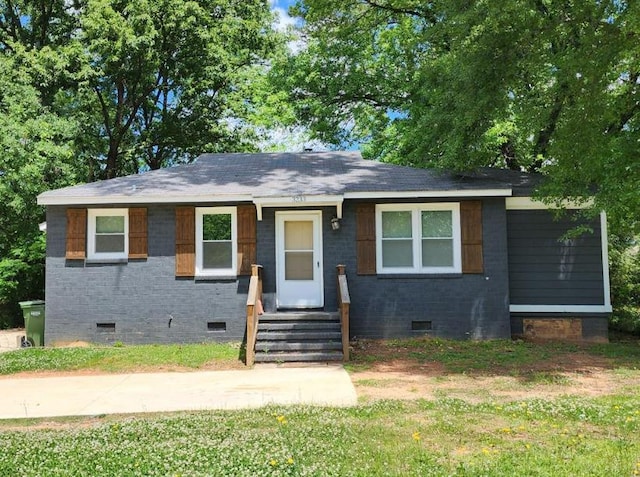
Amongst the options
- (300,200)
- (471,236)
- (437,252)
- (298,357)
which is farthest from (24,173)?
(471,236)

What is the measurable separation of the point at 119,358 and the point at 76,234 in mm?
3168

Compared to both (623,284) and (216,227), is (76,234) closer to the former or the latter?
(216,227)

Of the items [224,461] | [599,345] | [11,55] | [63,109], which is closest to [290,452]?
[224,461]

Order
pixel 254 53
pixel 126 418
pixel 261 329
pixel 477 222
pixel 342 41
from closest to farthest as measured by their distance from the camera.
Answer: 1. pixel 126 418
2. pixel 261 329
3. pixel 477 222
4. pixel 342 41
5. pixel 254 53

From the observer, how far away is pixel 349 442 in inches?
182

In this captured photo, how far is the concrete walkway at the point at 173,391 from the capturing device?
20.8ft

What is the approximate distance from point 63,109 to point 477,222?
1658 centimetres

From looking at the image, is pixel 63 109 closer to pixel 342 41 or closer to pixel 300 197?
pixel 342 41

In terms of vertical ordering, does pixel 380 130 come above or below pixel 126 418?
above

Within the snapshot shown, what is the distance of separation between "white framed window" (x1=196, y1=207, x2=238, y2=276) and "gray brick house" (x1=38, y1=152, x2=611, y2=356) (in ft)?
0.07

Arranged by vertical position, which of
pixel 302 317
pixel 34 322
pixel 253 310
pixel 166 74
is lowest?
pixel 34 322

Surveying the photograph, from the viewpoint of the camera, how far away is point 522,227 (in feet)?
36.8

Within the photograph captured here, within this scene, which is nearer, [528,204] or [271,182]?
[528,204]

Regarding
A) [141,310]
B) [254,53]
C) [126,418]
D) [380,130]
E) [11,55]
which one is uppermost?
[254,53]
